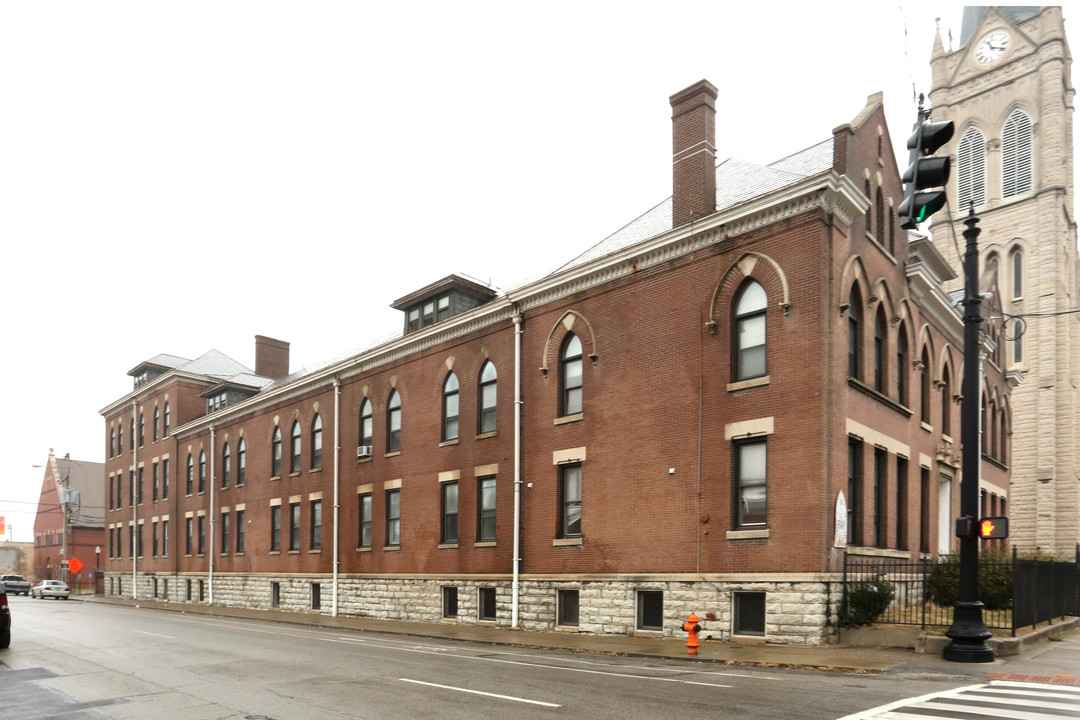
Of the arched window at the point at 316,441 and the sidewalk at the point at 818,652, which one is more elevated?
the arched window at the point at 316,441

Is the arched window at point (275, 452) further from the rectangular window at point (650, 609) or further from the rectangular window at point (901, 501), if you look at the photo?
the rectangular window at point (901, 501)

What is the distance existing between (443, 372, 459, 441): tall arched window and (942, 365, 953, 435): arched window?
1636 cm

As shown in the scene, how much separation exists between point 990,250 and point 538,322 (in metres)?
42.3

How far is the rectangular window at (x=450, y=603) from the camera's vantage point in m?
28.8

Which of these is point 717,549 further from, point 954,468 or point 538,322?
point 954,468

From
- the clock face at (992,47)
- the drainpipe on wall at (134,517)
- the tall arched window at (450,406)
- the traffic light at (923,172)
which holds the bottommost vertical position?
the drainpipe on wall at (134,517)

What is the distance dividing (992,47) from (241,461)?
5700 cm

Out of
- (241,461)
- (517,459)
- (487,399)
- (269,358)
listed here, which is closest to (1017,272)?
(487,399)

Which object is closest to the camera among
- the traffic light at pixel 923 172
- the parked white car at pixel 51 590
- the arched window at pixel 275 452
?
the traffic light at pixel 923 172

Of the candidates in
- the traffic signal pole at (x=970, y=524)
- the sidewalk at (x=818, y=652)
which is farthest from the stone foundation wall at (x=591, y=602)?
the traffic signal pole at (x=970, y=524)

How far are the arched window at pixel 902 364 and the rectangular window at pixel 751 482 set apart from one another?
20.9ft

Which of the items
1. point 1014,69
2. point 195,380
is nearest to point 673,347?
point 195,380

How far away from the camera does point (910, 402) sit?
2412 cm

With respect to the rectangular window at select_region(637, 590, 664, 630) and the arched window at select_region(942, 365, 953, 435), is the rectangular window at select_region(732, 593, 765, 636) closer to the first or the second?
the rectangular window at select_region(637, 590, 664, 630)
